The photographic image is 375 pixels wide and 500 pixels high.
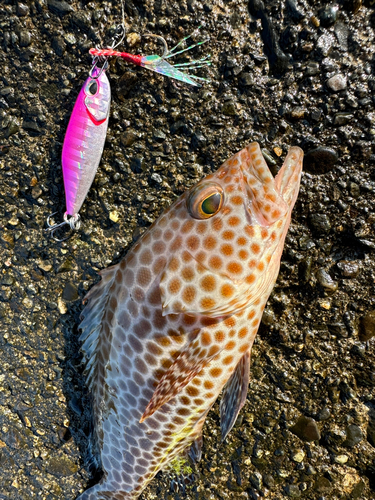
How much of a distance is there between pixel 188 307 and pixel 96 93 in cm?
174

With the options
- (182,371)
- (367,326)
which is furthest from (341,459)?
(182,371)

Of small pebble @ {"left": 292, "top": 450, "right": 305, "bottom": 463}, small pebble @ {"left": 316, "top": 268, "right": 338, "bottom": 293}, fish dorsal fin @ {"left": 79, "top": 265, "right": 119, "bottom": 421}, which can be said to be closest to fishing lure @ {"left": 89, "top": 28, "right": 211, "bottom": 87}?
fish dorsal fin @ {"left": 79, "top": 265, "right": 119, "bottom": 421}

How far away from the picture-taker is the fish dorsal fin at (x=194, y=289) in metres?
1.91

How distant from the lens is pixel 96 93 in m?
2.42

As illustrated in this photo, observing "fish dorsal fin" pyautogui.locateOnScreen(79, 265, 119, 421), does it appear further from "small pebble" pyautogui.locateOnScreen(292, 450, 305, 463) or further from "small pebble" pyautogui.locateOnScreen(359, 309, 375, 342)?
"small pebble" pyautogui.locateOnScreen(359, 309, 375, 342)

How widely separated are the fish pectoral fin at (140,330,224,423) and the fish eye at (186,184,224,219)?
76cm

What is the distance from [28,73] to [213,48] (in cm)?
148

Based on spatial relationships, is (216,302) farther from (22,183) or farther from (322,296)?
(22,183)

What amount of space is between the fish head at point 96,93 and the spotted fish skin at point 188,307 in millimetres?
1048

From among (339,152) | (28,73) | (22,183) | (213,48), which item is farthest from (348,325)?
(28,73)

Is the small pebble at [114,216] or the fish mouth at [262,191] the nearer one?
the fish mouth at [262,191]

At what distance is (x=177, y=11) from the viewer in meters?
2.42

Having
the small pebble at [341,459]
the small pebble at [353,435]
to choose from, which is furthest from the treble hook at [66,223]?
the small pebble at [341,459]

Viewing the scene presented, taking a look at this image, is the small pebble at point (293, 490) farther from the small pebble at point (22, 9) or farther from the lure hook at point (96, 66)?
the small pebble at point (22, 9)
